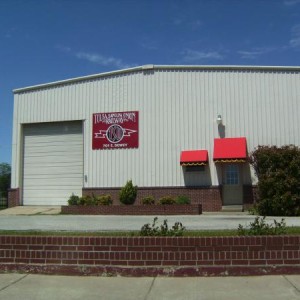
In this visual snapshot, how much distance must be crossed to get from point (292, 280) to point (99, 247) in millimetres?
3140

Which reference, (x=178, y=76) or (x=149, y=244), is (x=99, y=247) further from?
(x=178, y=76)

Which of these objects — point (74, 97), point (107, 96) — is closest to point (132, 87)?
point (107, 96)

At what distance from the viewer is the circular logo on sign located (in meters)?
27.3

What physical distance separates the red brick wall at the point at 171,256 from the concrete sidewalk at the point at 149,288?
0.52 ft

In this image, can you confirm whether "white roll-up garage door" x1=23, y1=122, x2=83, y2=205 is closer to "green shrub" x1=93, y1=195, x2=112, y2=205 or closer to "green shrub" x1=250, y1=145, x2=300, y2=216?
"green shrub" x1=93, y1=195, x2=112, y2=205

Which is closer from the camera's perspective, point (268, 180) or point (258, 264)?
point (258, 264)

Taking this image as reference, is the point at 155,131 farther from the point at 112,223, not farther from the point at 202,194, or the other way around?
the point at 112,223

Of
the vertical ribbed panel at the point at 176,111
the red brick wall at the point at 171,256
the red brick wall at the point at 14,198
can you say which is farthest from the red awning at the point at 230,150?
the red brick wall at the point at 171,256

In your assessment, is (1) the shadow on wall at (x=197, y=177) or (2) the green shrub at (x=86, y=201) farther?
(1) the shadow on wall at (x=197, y=177)

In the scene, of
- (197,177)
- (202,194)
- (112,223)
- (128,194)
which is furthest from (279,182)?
(112,223)

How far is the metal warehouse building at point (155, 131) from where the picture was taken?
25.3m

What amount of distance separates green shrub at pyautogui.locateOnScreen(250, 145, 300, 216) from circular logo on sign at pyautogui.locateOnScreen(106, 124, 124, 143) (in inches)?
330

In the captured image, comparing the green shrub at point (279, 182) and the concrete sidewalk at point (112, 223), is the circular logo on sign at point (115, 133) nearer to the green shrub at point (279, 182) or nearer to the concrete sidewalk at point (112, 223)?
the concrete sidewalk at point (112, 223)

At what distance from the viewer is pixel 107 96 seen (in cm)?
2772
